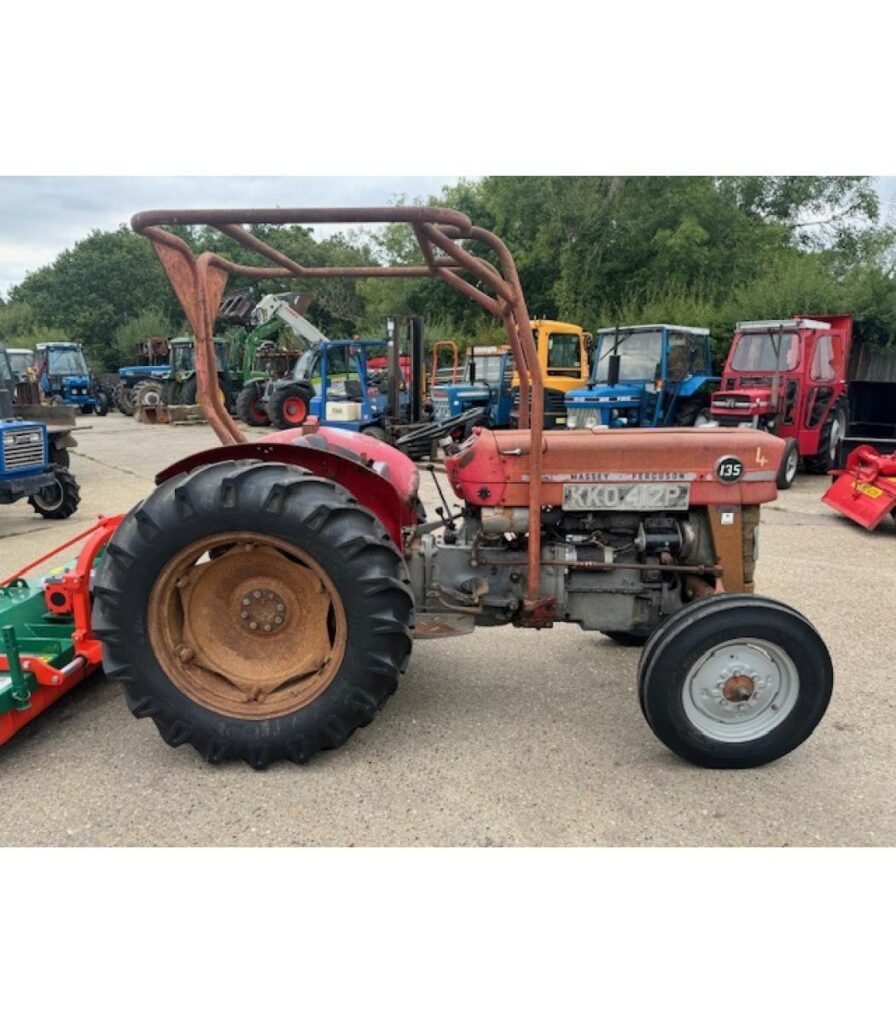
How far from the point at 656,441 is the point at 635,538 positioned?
406 mm

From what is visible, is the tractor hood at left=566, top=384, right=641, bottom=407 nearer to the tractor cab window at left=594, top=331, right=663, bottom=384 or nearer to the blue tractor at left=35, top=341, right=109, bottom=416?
the tractor cab window at left=594, top=331, right=663, bottom=384

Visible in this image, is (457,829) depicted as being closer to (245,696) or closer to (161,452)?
(245,696)

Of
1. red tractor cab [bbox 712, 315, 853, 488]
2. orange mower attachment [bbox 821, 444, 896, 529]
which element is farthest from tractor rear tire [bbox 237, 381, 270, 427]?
orange mower attachment [bbox 821, 444, 896, 529]

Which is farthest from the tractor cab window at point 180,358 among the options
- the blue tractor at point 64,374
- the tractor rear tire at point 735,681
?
the tractor rear tire at point 735,681

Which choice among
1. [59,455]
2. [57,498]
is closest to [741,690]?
[57,498]

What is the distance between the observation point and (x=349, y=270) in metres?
3.04

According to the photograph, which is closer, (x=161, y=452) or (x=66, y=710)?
(x=66, y=710)

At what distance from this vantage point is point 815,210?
22297 millimetres

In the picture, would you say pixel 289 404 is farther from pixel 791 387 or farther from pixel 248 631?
pixel 248 631

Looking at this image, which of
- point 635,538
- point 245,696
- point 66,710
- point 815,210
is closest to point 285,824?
point 245,696

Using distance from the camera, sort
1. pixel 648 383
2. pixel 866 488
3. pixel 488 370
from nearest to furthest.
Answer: pixel 866 488, pixel 648 383, pixel 488 370

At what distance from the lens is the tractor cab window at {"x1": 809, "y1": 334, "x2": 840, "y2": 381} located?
30.3 feet

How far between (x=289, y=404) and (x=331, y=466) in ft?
41.0

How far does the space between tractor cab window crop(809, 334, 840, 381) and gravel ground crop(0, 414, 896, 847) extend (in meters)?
6.71
